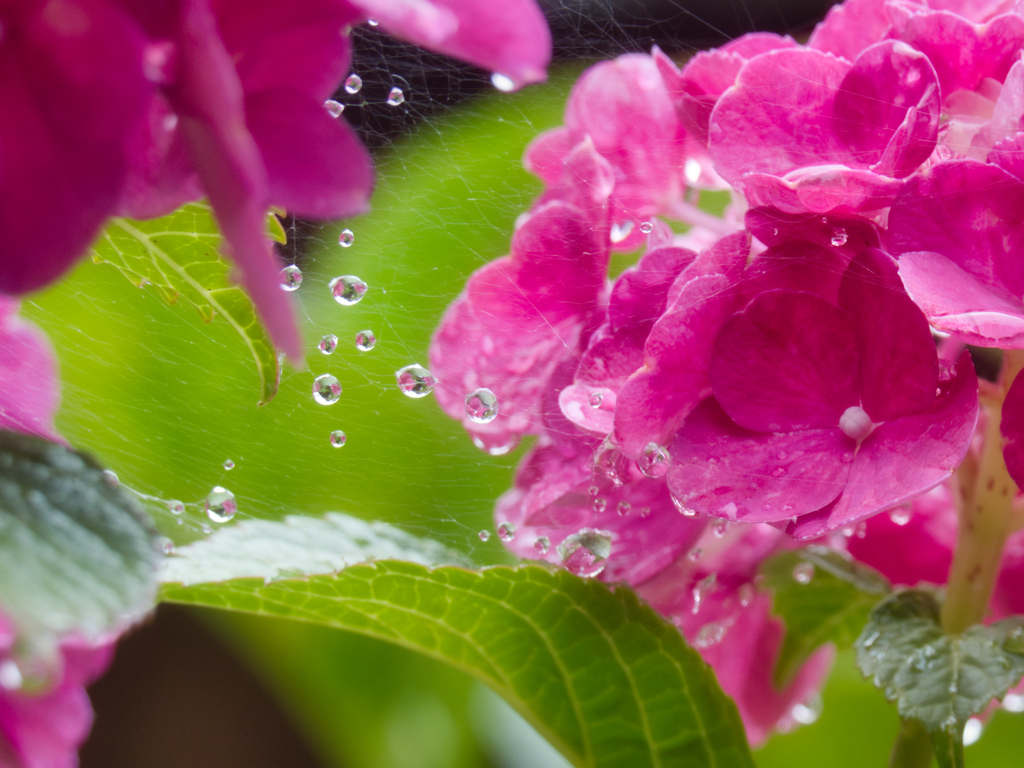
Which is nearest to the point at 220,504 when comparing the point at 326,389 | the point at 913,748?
the point at 326,389

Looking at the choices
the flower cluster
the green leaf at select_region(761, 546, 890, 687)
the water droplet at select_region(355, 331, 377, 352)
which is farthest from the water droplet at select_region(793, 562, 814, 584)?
the water droplet at select_region(355, 331, 377, 352)

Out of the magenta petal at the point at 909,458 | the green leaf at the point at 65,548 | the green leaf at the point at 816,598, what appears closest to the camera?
the green leaf at the point at 65,548

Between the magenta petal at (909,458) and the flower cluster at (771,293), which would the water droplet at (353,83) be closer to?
the flower cluster at (771,293)

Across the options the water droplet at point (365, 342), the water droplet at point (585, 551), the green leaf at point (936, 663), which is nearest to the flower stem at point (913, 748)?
the green leaf at point (936, 663)

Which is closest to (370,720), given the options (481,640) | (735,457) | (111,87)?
(481,640)

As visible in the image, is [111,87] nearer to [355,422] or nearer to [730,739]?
[355,422]

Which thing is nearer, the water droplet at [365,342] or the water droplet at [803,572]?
the water droplet at [365,342]

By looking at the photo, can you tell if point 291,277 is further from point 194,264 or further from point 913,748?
point 913,748
